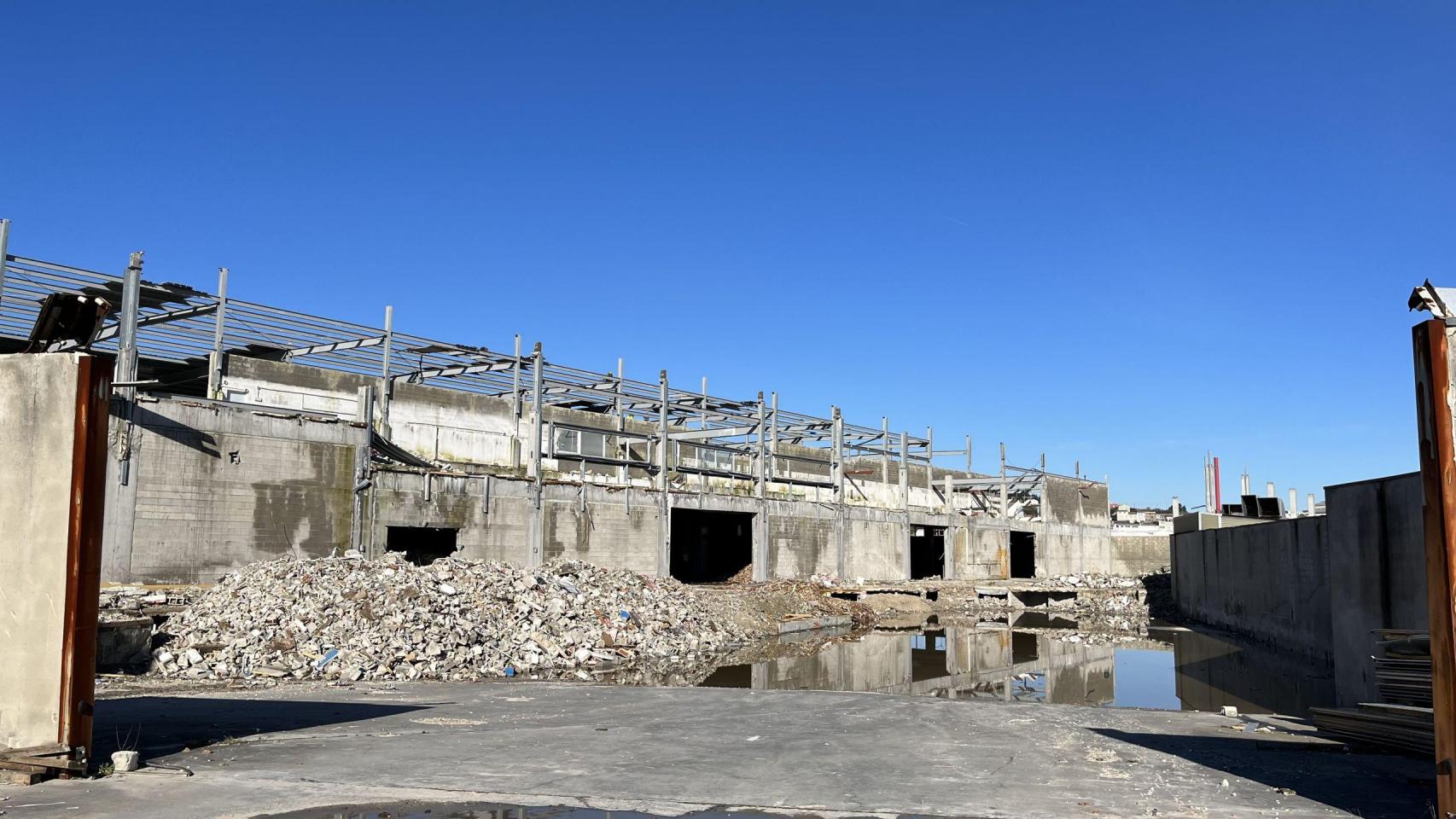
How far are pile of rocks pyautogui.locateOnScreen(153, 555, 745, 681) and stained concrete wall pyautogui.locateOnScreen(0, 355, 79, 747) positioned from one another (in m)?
8.26

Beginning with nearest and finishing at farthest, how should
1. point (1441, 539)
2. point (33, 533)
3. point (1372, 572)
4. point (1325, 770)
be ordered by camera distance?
point (1441, 539) < point (33, 533) < point (1325, 770) < point (1372, 572)

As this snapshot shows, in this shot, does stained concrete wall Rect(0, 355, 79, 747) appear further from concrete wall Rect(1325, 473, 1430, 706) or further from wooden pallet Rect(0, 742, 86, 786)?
concrete wall Rect(1325, 473, 1430, 706)

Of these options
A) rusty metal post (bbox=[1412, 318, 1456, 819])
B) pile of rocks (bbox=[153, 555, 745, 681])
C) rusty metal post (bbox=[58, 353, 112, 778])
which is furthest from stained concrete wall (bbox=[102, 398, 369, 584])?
rusty metal post (bbox=[1412, 318, 1456, 819])

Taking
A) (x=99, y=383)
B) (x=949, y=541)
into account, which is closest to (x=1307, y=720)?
(x=99, y=383)

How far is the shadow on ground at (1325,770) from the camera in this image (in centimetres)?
622

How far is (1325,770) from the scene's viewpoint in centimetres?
722

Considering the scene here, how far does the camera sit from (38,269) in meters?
20.2

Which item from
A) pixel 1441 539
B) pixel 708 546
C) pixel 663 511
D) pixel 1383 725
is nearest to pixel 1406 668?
pixel 1383 725

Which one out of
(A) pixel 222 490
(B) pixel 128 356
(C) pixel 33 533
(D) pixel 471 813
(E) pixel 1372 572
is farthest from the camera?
(A) pixel 222 490

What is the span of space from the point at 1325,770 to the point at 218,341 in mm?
24072

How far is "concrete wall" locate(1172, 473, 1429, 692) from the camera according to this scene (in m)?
10.2

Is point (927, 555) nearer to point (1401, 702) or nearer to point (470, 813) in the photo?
point (1401, 702)

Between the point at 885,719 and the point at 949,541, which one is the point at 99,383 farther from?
the point at 949,541

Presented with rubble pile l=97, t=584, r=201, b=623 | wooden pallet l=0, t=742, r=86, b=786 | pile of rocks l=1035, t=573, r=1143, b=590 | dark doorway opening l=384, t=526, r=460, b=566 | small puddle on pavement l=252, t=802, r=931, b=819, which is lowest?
pile of rocks l=1035, t=573, r=1143, b=590
